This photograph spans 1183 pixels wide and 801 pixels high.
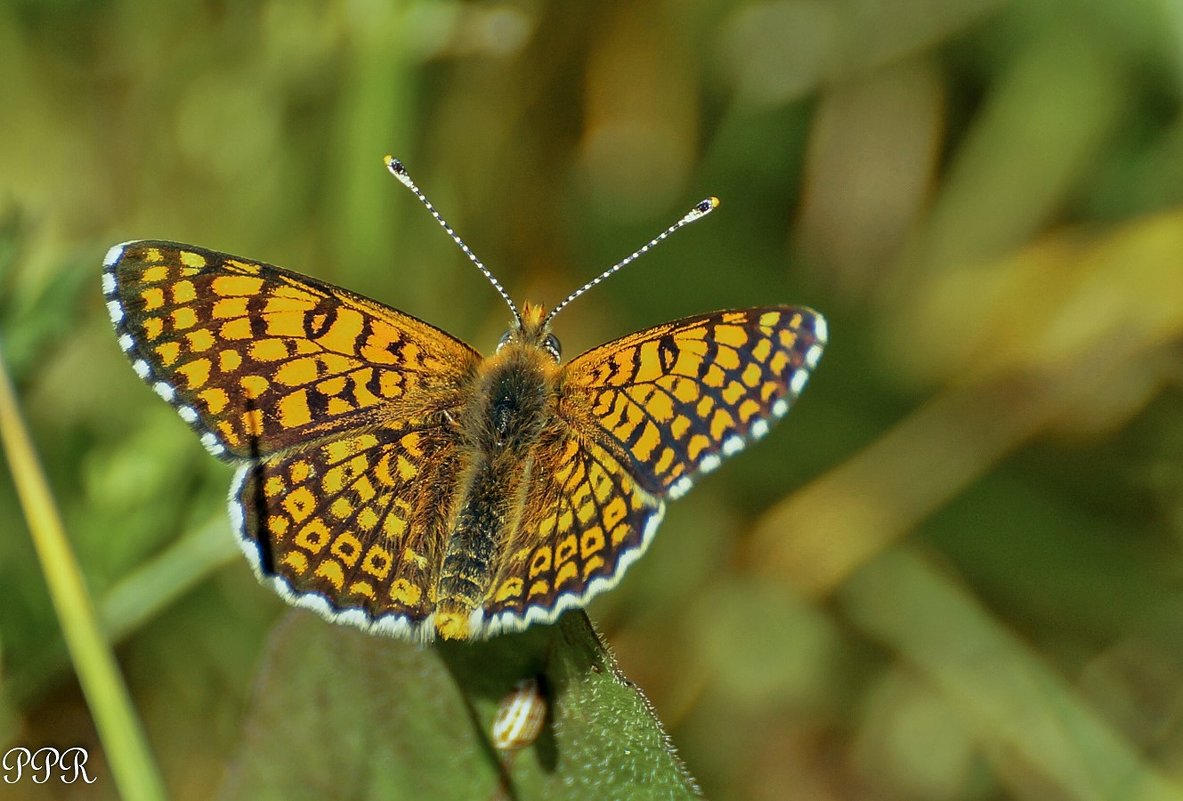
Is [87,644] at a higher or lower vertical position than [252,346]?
lower

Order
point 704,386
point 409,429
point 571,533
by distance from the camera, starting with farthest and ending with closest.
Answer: point 409,429 → point 704,386 → point 571,533

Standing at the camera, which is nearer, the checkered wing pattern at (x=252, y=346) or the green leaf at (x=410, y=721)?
the green leaf at (x=410, y=721)

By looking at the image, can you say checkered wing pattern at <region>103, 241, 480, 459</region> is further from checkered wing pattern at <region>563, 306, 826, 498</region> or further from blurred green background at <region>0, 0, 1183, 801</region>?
blurred green background at <region>0, 0, 1183, 801</region>

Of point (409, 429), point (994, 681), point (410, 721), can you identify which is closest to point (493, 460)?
point (409, 429)

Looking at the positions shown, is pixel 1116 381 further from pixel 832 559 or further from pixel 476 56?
pixel 476 56

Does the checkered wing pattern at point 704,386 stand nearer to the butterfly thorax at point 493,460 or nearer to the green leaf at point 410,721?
the butterfly thorax at point 493,460

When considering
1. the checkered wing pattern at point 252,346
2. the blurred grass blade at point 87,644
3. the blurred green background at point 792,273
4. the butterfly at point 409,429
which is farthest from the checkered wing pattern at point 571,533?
the blurred green background at point 792,273

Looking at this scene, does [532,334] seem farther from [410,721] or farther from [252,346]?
[410,721]
